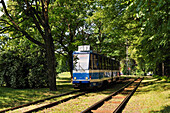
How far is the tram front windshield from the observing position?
55.2 feet

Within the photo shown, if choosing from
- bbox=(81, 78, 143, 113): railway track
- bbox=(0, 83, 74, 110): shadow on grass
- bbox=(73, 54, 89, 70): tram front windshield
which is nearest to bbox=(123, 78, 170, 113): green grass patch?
bbox=(81, 78, 143, 113): railway track

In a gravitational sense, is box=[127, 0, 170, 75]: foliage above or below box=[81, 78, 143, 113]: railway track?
above

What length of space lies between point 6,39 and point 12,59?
8.13 feet

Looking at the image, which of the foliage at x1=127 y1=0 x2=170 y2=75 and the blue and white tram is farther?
the blue and white tram

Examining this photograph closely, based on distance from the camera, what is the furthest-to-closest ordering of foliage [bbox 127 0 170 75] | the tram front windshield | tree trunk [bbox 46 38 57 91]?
1. tree trunk [bbox 46 38 57 91]
2. the tram front windshield
3. foliage [bbox 127 0 170 75]

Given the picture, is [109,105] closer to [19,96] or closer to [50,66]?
[19,96]

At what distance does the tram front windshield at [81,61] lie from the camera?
1683cm

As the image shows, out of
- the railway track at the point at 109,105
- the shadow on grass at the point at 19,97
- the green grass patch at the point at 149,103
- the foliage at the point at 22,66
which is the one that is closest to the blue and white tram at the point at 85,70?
the shadow on grass at the point at 19,97

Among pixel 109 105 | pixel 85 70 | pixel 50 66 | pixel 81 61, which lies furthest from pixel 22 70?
pixel 109 105

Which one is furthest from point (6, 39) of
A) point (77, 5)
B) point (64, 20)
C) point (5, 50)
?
point (77, 5)

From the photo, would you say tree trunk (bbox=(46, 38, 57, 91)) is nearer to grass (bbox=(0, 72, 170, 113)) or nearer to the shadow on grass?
the shadow on grass

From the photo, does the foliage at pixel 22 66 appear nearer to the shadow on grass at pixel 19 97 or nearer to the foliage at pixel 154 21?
the shadow on grass at pixel 19 97

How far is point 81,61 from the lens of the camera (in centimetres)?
1706

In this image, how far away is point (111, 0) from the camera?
19.9 meters
